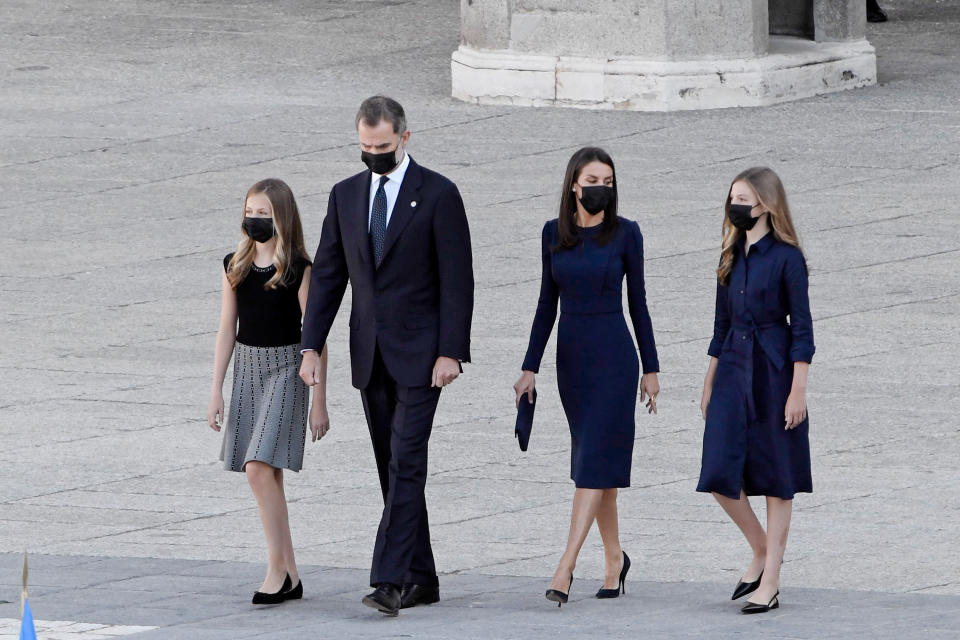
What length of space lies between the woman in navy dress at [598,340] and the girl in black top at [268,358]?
0.85 meters

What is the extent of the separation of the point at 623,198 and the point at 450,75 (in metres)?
5.85

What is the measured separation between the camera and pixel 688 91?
17281 millimetres

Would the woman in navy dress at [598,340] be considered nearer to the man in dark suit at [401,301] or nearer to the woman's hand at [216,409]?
the man in dark suit at [401,301]

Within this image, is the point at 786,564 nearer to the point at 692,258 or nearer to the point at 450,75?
the point at 692,258

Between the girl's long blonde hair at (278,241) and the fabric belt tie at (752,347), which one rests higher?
the girl's long blonde hair at (278,241)

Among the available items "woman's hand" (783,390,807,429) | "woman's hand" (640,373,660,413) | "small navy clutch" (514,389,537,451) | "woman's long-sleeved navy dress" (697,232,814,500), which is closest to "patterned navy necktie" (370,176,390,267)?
"small navy clutch" (514,389,537,451)

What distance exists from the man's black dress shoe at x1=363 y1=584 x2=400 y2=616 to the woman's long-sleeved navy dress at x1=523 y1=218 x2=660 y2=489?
0.78 m

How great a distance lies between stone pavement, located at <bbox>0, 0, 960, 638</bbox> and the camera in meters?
6.94

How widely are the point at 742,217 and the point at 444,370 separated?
115cm

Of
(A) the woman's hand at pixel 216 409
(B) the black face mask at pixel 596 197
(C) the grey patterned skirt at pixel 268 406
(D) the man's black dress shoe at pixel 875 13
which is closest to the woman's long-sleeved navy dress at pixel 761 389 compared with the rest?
(B) the black face mask at pixel 596 197

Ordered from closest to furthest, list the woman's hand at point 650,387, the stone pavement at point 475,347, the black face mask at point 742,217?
1. the black face mask at point 742,217
2. the woman's hand at point 650,387
3. the stone pavement at point 475,347

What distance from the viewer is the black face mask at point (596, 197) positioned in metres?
6.71

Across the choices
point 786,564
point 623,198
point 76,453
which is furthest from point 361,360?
point 623,198

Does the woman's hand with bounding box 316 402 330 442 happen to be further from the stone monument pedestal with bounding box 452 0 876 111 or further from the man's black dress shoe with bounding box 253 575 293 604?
the stone monument pedestal with bounding box 452 0 876 111
